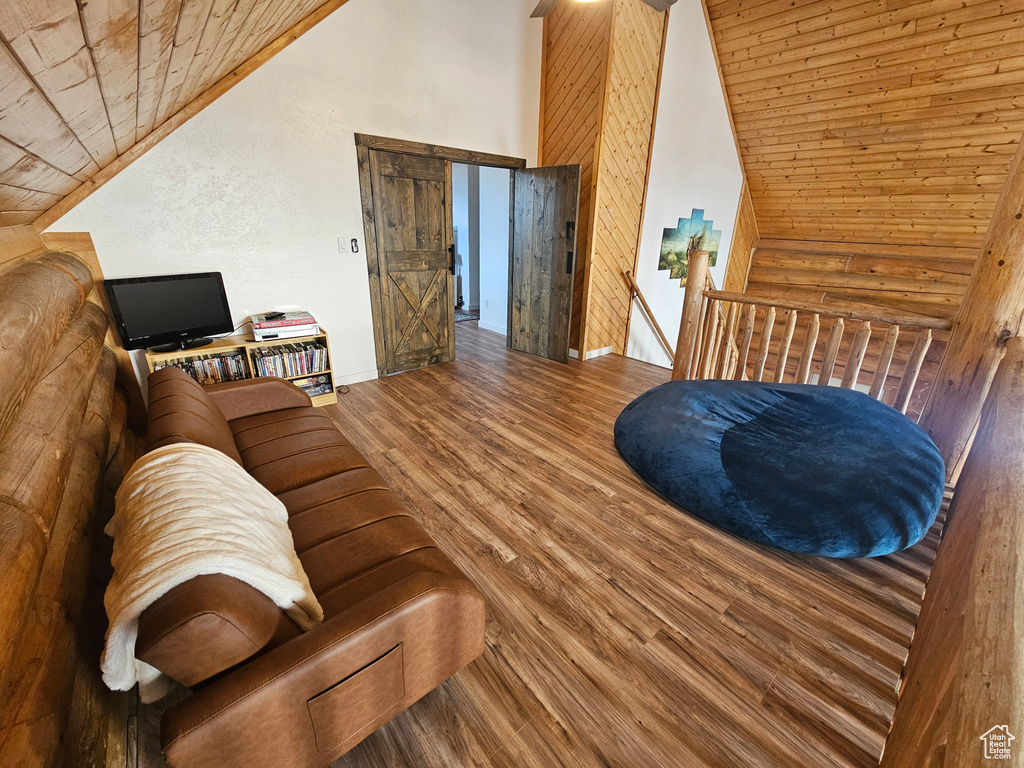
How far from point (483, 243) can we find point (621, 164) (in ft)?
6.86

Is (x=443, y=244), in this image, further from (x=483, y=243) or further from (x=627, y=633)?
(x=627, y=633)

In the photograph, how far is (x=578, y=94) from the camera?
436cm

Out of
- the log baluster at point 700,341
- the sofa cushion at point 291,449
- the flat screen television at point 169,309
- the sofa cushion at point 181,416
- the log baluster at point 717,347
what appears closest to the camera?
the sofa cushion at point 181,416

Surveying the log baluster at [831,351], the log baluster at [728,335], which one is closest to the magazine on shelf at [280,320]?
the log baluster at [728,335]

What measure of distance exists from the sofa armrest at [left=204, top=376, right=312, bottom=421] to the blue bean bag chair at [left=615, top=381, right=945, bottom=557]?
2.21m

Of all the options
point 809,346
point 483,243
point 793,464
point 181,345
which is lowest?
point 793,464

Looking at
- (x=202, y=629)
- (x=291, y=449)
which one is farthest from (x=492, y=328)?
(x=202, y=629)

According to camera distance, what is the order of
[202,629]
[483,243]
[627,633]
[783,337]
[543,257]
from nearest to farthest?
1. [202,629]
2. [627,633]
3. [783,337]
4. [543,257]
5. [483,243]

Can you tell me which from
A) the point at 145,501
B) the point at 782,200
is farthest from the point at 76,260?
the point at 782,200

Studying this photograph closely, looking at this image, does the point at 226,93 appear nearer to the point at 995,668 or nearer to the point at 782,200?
the point at 995,668

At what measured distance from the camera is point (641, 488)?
2592 mm

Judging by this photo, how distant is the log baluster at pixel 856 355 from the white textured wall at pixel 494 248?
12.0ft

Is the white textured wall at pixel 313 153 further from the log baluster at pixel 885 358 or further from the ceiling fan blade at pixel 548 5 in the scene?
the log baluster at pixel 885 358

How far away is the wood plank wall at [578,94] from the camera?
412 cm
